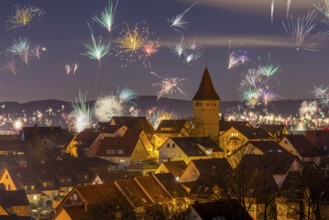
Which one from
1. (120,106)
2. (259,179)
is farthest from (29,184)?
(120,106)

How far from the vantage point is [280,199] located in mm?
48594

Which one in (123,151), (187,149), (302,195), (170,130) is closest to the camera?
(302,195)

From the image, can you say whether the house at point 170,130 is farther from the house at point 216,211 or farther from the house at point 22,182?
the house at point 216,211

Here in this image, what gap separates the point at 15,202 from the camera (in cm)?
5988

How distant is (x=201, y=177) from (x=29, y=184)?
17.4 metres

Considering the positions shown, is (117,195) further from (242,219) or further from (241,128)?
(241,128)

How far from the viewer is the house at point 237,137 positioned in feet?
292

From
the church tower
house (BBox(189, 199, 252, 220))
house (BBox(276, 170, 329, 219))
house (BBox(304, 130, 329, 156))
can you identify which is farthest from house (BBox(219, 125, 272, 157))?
house (BBox(189, 199, 252, 220))

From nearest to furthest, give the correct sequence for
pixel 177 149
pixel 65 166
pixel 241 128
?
pixel 65 166, pixel 177 149, pixel 241 128

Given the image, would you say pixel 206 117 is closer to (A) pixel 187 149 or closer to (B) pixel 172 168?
(A) pixel 187 149

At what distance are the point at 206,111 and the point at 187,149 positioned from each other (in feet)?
46.7

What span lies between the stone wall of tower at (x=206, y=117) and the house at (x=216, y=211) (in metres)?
49.1

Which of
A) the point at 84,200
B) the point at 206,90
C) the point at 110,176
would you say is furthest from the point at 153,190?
the point at 206,90

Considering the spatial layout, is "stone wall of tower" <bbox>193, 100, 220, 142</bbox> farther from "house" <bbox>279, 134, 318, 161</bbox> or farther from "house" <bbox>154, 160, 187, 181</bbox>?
"house" <bbox>154, 160, 187, 181</bbox>
